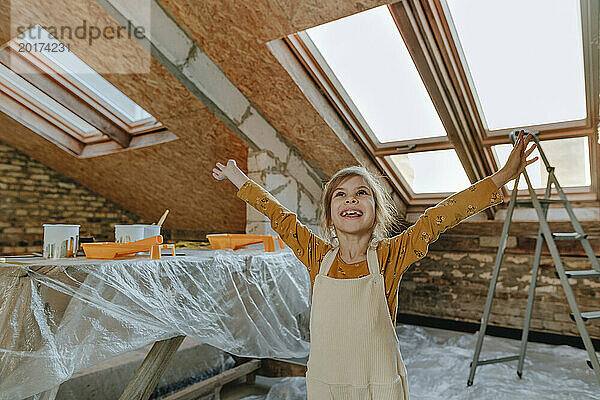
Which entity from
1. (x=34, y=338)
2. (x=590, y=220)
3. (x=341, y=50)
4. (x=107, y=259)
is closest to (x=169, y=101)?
(x=341, y=50)

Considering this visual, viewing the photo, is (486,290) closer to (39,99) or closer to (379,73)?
(379,73)

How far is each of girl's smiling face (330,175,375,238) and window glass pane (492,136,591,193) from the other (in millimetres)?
2042

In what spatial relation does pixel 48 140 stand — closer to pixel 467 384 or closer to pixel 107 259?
pixel 107 259

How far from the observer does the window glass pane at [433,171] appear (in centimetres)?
338

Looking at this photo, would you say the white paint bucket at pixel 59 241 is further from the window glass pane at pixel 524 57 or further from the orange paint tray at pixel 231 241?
the window glass pane at pixel 524 57

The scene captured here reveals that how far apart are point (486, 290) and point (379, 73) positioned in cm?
237

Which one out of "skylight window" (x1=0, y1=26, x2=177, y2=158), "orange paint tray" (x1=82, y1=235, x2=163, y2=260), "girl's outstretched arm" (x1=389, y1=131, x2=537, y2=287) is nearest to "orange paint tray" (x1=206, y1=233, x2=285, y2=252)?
"orange paint tray" (x1=82, y1=235, x2=163, y2=260)

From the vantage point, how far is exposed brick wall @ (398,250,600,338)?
3.54 m

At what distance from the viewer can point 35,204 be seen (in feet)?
15.9

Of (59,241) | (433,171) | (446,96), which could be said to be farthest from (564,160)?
(59,241)

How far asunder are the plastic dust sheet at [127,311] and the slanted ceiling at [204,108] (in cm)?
111

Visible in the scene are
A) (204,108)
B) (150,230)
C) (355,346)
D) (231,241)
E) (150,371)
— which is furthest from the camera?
(204,108)

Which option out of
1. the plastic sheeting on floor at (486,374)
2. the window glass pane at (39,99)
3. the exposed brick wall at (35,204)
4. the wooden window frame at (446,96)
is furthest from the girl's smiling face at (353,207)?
the exposed brick wall at (35,204)

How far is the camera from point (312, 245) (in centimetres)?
155
